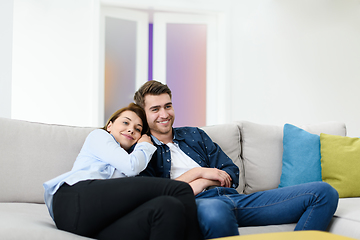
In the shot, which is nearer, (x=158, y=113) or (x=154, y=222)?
Result: (x=154, y=222)

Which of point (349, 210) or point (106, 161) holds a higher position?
point (106, 161)

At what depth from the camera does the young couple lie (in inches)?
44.4

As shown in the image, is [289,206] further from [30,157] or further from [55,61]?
[55,61]

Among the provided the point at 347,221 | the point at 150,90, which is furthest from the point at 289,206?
the point at 150,90

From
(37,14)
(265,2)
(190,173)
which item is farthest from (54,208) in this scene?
(265,2)

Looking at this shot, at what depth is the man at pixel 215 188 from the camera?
1.26 meters

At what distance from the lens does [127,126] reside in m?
1.65

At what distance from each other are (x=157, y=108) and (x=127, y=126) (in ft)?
0.75

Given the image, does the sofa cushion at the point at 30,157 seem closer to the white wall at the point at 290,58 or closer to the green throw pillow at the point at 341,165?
the green throw pillow at the point at 341,165

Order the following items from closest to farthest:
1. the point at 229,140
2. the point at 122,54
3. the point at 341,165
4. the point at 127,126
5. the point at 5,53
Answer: the point at 127,126, the point at 341,165, the point at 229,140, the point at 5,53, the point at 122,54

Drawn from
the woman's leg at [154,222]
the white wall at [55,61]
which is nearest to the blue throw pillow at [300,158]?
the woman's leg at [154,222]

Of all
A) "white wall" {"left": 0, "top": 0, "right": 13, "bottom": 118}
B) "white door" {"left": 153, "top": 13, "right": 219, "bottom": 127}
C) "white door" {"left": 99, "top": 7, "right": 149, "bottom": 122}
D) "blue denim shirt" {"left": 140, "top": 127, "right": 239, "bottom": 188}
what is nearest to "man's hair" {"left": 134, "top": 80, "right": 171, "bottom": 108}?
"blue denim shirt" {"left": 140, "top": 127, "right": 239, "bottom": 188}

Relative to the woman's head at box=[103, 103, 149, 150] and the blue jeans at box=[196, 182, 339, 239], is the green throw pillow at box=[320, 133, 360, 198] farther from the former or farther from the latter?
the woman's head at box=[103, 103, 149, 150]

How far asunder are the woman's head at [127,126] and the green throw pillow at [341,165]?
1.09m
